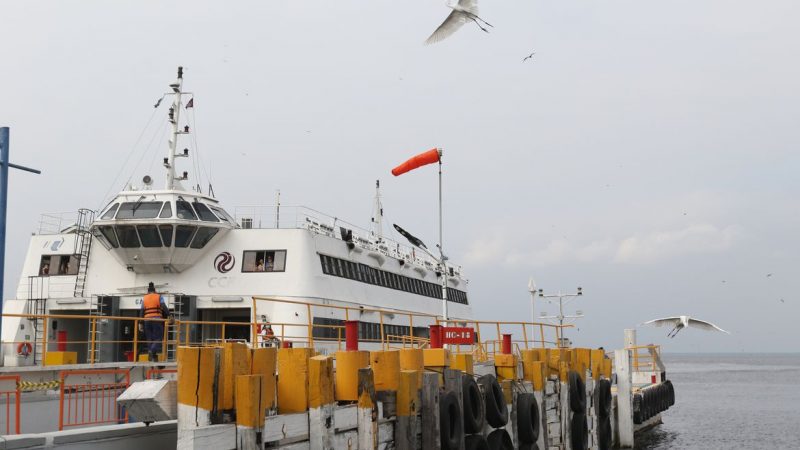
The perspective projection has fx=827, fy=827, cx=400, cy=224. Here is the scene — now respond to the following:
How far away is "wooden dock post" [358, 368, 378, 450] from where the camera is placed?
1165 centimetres

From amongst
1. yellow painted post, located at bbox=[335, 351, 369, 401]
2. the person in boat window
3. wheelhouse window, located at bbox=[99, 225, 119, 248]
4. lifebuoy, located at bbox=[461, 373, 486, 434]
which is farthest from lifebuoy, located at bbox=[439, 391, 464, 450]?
wheelhouse window, located at bbox=[99, 225, 119, 248]

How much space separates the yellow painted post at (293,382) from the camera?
416 inches

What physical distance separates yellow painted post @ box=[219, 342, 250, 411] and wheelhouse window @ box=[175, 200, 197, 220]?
13.7 m

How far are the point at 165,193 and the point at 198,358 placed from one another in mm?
14432

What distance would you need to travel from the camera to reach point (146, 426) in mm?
9812

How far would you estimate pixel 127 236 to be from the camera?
22469mm

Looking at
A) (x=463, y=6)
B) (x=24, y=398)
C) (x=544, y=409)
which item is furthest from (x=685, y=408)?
(x=24, y=398)

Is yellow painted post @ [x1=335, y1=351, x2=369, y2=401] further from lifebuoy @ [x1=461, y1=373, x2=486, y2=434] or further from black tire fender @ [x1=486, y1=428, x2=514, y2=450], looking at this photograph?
black tire fender @ [x1=486, y1=428, x2=514, y2=450]

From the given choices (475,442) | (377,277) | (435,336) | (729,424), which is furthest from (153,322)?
(729,424)

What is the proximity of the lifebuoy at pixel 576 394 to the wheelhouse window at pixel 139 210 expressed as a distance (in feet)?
39.0

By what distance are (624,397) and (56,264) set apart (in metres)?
18.4

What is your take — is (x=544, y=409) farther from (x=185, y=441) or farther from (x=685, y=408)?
(x=685, y=408)

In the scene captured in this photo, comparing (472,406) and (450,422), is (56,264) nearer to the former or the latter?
(472,406)

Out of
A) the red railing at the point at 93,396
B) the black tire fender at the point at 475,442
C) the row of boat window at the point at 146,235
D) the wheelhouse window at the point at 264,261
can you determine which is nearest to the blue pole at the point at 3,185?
the red railing at the point at 93,396
